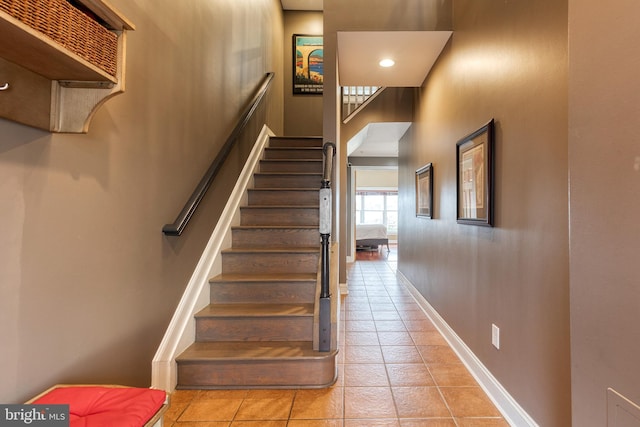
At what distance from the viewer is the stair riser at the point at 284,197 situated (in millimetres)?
3330

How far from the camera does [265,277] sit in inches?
98.3

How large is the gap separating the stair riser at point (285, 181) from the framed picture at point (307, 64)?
2.79 meters

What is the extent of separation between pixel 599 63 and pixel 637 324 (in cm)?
59

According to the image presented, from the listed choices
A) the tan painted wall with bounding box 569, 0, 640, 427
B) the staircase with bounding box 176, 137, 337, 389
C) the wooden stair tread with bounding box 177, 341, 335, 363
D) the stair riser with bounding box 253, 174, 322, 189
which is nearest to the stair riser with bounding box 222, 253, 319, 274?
the staircase with bounding box 176, 137, 337, 389

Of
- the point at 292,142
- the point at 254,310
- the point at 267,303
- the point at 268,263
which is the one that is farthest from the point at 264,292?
the point at 292,142

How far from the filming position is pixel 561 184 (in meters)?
1.27

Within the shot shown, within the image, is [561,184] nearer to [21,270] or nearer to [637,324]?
[637,324]

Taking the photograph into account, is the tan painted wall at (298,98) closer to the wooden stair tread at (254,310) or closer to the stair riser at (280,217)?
the stair riser at (280,217)

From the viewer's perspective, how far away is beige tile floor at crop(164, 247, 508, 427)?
66.0 inches

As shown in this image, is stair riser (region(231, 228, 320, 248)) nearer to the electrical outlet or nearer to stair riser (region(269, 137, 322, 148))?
the electrical outlet

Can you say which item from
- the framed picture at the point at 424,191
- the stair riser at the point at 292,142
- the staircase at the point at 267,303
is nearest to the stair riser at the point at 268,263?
the staircase at the point at 267,303

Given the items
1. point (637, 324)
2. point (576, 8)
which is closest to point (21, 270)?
point (637, 324)

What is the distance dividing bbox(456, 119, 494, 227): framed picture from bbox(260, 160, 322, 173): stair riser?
5.91 ft

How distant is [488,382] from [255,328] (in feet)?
4.87
